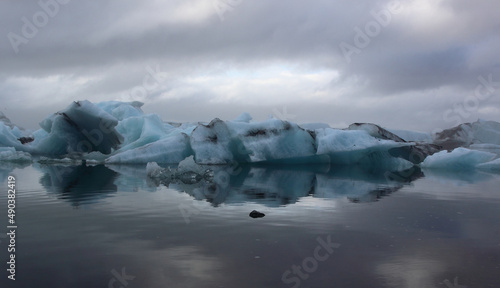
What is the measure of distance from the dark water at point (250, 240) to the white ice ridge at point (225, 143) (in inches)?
399

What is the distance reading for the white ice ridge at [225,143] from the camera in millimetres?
19688

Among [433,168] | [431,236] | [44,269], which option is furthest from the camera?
[433,168]

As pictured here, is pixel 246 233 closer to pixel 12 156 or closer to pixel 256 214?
pixel 256 214

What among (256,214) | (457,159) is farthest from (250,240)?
(457,159)

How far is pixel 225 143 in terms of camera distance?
66.7 feet

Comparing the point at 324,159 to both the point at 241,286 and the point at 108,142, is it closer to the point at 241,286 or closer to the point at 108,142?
the point at 108,142

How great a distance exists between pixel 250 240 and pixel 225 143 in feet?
49.6

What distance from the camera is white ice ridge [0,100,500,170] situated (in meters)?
19.7

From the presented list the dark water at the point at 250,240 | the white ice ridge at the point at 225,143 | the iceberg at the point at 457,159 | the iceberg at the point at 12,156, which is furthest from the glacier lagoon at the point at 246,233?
the iceberg at the point at 12,156

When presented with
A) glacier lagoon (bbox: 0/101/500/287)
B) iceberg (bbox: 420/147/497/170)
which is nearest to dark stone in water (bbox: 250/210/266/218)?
glacier lagoon (bbox: 0/101/500/287)

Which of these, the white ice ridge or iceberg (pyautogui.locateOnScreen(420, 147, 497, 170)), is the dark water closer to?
the white ice ridge

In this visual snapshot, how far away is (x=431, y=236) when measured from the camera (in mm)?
5668

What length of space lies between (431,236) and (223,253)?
281 centimetres

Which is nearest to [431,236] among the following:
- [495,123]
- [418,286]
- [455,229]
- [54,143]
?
[455,229]
